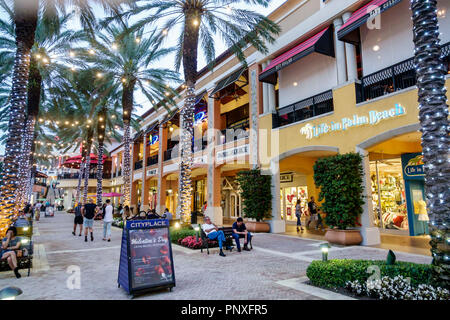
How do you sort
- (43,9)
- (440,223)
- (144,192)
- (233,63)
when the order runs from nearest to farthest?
(440,223)
(43,9)
(233,63)
(144,192)

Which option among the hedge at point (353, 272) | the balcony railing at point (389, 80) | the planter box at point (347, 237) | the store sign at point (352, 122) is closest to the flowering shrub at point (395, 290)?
the hedge at point (353, 272)

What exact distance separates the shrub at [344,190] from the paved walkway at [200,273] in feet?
3.75

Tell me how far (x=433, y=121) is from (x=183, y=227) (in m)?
10.3

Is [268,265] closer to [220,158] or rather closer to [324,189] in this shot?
[324,189]

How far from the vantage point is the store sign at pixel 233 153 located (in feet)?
56.4

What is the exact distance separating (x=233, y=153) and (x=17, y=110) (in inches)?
463

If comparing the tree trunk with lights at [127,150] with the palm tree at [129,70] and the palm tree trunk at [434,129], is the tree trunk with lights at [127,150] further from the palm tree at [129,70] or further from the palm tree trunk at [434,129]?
the palm tree trunk at [434,129]

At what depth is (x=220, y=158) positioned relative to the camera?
1933cm

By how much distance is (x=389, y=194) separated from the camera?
1423cm

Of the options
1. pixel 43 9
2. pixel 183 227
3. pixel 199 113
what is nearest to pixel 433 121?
pixel 183 227

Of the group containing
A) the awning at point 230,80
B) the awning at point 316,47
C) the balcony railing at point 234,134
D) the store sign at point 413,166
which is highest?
the awning at point 230,80

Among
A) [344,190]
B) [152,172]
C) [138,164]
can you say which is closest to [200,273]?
[344,190]

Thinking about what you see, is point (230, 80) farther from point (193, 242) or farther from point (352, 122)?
point (193, 242)

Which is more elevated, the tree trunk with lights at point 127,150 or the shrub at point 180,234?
the tree trunk with lights at point 127,150
